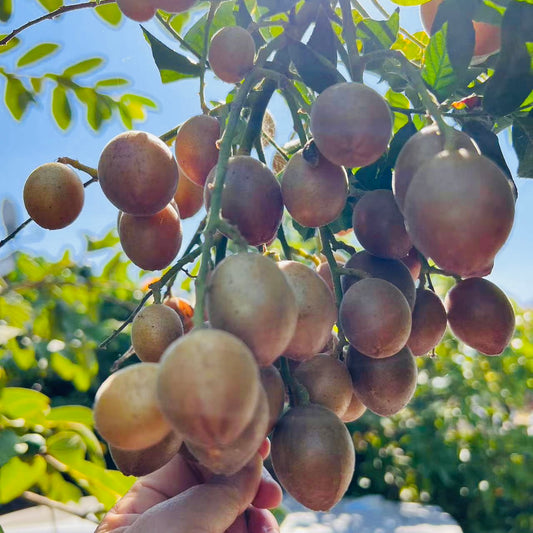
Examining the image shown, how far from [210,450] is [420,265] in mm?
313

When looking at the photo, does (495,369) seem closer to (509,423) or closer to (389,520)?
(509,423)

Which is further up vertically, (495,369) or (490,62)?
(490,62)

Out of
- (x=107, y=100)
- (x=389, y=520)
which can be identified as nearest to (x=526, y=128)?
(x=107, y=100)

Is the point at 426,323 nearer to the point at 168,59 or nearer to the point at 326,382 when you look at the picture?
the point at 326,382

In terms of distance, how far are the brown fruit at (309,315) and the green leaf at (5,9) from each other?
0.59 m

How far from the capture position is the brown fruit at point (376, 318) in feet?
1.35

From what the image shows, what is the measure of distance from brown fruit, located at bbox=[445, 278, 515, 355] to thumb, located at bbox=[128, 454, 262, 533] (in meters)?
0.20

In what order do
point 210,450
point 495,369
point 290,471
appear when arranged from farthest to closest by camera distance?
1. point 495,369
2. point 290,471
3. point 210,450

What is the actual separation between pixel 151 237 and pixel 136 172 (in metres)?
0.06

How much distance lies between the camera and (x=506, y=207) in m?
0.30

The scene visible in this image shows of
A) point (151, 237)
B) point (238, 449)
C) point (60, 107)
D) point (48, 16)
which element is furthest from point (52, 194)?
point (60, 107)

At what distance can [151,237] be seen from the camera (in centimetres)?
47

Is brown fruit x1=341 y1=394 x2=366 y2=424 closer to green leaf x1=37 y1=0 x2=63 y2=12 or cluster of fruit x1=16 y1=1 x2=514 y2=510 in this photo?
cluster of fruit x1=16 y1=1 x2=514 y2=510

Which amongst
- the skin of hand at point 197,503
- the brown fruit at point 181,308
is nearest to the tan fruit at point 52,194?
the brown fruit at point 181,308
